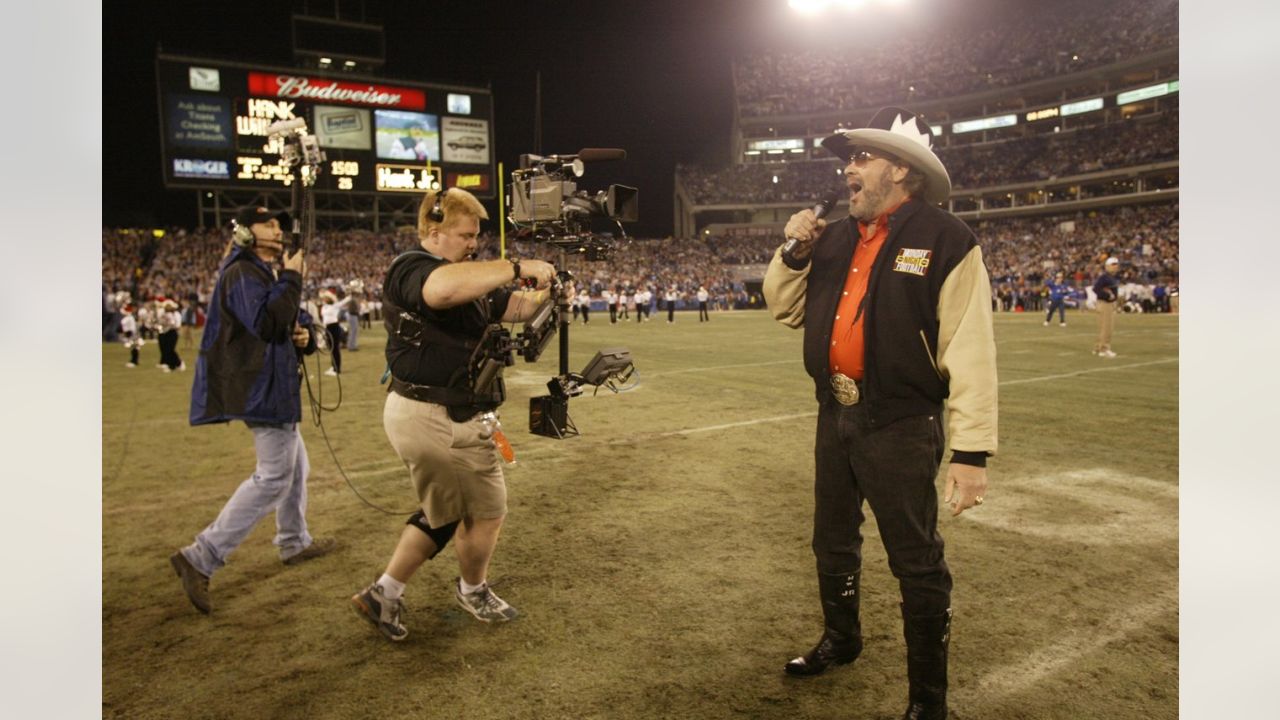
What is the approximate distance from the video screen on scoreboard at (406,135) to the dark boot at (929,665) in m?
43.4

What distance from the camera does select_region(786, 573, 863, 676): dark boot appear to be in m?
3.11

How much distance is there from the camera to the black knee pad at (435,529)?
139 inches

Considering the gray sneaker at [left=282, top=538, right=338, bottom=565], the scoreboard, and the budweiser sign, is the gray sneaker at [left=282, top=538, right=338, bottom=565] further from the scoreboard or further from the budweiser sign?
the budweiser sign

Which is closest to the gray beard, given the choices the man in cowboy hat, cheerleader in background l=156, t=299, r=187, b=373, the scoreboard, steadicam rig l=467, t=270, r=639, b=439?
the man in cowboy hat

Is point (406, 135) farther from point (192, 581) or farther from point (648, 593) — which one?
point (648, 593)

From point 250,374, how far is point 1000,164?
223ft

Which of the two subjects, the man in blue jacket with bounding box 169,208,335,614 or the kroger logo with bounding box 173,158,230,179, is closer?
the man in blue jacket with bounding box 169,208,335,614

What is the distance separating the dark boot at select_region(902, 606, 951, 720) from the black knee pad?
6.91ft

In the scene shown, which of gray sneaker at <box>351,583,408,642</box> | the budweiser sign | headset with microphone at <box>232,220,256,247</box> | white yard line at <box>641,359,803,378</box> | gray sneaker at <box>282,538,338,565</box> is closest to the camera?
gray sneaker at <box>351,583,408,642</box>

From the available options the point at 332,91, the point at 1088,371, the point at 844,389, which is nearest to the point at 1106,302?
the point at 1088,371

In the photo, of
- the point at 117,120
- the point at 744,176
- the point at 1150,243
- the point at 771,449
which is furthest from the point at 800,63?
the point at 771,449

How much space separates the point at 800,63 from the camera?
250ft

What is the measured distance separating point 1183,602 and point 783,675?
1.51 m

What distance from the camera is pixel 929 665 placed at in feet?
8.92
